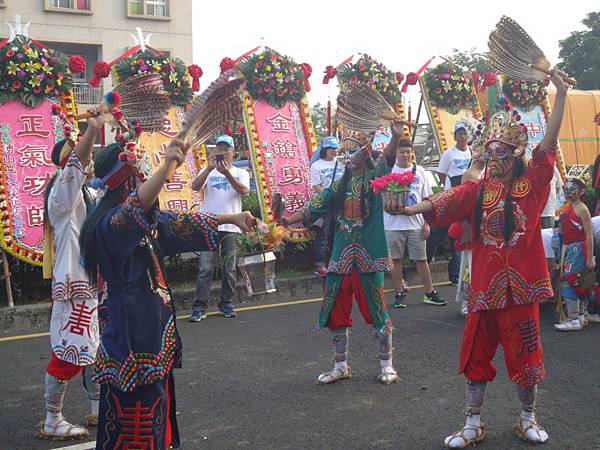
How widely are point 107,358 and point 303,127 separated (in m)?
7.80

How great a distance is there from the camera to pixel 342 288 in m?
5.17

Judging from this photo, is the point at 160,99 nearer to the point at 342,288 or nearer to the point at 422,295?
the point at 342,288

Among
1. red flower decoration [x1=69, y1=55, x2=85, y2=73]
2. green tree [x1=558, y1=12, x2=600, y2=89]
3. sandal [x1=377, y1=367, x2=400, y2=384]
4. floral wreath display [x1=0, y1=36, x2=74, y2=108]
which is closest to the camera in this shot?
sandal [x1=377, y1=367, x2=400, y2=384]

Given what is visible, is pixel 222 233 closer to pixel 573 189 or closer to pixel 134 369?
pixel 573 189

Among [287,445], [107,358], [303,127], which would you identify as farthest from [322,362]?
[303,127]

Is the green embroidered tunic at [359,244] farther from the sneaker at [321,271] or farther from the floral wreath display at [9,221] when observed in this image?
the floral wreath display at [9,221]

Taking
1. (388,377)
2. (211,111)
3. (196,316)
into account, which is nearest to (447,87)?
(196,316)

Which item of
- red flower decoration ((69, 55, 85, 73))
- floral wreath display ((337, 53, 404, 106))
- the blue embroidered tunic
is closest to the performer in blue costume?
the blue embroidered tunic

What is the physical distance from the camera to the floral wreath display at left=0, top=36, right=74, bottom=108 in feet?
25.5

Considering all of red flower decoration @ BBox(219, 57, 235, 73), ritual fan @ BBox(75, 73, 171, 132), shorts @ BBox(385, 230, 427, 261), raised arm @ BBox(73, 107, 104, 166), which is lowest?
shorts @ BBox(385, 230, 427, 261)

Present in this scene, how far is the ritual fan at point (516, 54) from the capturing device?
12.7 ft

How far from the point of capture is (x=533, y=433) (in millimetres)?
3891

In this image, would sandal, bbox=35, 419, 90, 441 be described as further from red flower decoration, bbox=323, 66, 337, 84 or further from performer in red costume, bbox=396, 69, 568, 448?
red flower decoration, bbox=323, 66, 337, 84

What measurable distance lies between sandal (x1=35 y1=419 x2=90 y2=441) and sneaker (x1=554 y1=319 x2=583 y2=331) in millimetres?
4543
